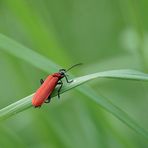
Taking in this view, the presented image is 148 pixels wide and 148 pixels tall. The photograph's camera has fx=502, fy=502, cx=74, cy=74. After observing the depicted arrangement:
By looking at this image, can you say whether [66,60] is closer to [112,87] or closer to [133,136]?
[133,136]

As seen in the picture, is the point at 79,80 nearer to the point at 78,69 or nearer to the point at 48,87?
the point at 48,87

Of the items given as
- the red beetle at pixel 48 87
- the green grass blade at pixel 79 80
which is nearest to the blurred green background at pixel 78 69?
the red beetle at pixel 48 87

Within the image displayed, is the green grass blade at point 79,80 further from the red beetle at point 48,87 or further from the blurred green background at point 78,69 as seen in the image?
the blurred green background at point 78,69

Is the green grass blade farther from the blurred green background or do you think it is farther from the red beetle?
the blurred green background

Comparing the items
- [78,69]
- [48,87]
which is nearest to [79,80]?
[48,87]

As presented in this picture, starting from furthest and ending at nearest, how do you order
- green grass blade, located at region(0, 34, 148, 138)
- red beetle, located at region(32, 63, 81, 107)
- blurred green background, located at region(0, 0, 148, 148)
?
1. blurred green background, located at region(0, 0, 148, 148)
2. red beetle, located at region(32, 63, 81, 107)
3. green grass blade, located at region(0, 34, 148, 138)

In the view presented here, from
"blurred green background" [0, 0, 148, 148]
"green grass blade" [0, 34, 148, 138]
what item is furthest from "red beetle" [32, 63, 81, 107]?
"blurred green background" [0, 0, 148, 148]
